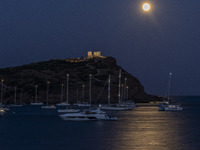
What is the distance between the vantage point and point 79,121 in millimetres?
84625

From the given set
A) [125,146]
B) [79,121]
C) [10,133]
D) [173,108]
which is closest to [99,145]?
[125,146]

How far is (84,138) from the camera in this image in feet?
190

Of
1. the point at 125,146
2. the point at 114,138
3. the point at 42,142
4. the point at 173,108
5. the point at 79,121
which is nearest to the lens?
the point at 125,146

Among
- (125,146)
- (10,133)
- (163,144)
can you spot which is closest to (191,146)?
(163,144)

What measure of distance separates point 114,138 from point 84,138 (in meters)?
4.25

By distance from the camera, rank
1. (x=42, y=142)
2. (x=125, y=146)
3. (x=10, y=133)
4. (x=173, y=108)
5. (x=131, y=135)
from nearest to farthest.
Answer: (x=125, y=146), (x=42, y=142), (x=131, y=135), (x=10, y=133), (x=173, y=108)

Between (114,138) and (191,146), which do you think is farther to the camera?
(114,138)

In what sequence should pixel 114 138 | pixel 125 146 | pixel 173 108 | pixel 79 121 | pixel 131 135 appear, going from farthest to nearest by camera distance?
pixel 173 108 → pixel 79 121 → pixel 131 135 → pixel 114 138 → pixel 125 146

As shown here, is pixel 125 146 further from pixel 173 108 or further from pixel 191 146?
pixel 173 108

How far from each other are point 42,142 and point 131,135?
14.5 meters

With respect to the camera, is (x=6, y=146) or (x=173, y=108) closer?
(x=6, y=146)

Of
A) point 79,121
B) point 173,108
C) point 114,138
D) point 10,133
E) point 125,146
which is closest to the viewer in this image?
point 125,146

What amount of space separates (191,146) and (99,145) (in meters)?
11.0

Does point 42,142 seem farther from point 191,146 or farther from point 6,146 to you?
point 191,146
